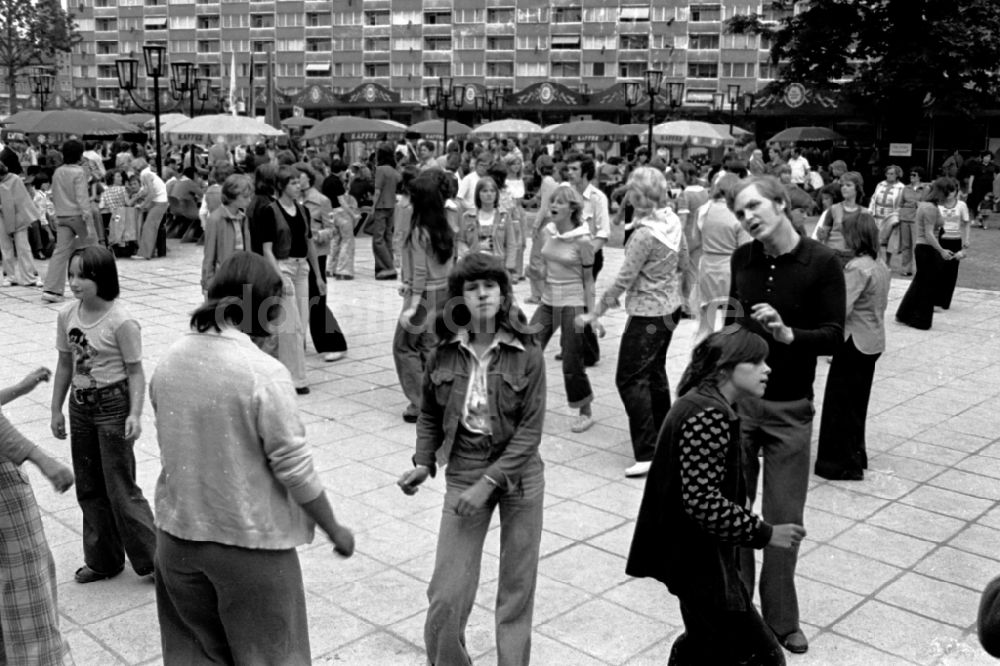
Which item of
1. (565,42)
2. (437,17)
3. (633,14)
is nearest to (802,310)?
(633,14)

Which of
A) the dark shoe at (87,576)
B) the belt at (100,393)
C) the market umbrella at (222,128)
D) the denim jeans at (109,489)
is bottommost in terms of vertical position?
the dark shoe at (87,576)

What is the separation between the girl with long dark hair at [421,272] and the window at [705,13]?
6684 centimetres

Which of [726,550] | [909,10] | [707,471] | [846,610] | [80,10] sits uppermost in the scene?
[80,10]

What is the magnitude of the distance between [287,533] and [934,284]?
1025 cm

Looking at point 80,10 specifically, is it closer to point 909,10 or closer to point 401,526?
point 909,10

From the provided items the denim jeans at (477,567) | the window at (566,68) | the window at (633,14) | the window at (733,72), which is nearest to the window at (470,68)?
the window at (566,68)

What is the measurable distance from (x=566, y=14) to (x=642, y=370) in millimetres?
70248

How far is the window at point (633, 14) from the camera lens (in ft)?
234

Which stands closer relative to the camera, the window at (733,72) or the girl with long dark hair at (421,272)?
the girl with long dark hair at (421,272)

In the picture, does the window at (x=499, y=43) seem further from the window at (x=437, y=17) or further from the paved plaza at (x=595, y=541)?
the paved plaza at (x=595, y=541)

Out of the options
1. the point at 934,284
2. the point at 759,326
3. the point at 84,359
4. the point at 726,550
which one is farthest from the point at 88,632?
the point at 934,284

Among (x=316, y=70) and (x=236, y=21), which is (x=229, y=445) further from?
(x=236, y=21)

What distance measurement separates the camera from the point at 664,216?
6.90m

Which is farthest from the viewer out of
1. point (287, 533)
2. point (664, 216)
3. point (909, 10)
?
point (909, 10)
